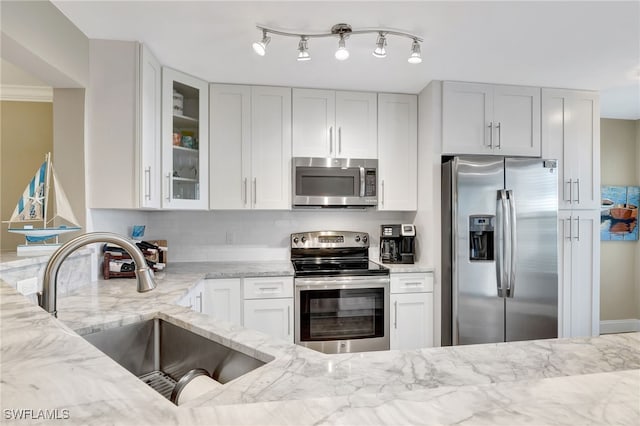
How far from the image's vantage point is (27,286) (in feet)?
5.27

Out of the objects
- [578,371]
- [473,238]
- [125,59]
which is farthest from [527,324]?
[125,59]

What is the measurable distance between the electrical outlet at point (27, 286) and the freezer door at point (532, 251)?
9.71 ft

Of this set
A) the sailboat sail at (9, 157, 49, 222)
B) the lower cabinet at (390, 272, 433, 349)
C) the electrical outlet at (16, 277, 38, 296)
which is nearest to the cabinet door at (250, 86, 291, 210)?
the lower cabinet at (390, 272, 433, 349)

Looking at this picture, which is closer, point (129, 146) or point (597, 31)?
point (597, 31)

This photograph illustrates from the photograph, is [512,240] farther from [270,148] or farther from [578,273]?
[270,148]

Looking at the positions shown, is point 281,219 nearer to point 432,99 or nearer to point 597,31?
point 432,99

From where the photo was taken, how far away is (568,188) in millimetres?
2984

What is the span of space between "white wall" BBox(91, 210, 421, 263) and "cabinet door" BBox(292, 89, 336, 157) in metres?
0.62

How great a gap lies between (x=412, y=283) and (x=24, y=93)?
340cm

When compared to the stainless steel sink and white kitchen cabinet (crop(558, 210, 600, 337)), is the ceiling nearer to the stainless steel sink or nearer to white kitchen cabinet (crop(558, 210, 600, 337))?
white kitchen cabinet (crop(558, 210, 600, 337))

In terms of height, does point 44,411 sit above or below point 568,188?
below

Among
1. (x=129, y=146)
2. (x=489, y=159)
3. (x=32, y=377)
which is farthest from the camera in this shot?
(x=489, y=159)

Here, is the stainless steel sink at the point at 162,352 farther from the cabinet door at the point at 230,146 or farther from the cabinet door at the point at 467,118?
the cabinet door at the point at 467,118

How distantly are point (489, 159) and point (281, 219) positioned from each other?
182 centimetres
